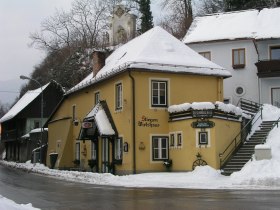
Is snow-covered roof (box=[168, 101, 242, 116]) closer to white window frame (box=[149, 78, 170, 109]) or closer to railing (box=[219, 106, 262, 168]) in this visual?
white window frame (box=[149, 78, 170, 109])

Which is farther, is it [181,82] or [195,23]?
[195,23]

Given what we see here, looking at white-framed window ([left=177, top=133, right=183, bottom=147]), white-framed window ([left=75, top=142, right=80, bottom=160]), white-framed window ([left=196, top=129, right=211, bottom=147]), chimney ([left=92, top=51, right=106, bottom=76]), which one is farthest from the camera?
white-framed window ([left=75, top=142, right=80, bottom=160])

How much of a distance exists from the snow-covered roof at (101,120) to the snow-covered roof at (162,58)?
221 cm

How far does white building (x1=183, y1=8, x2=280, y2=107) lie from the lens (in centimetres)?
4325

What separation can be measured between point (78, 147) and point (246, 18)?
68.5ft

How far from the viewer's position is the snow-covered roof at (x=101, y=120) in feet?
105

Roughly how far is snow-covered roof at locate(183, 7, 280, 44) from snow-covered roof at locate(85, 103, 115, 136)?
14.5m

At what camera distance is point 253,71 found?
145 ft

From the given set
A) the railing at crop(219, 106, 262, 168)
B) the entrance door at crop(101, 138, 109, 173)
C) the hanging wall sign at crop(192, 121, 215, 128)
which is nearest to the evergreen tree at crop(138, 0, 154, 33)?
the entrance door at crop(101, 138, 109, 173)

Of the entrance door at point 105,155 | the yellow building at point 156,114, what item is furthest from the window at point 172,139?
the entrance door at point 105,155

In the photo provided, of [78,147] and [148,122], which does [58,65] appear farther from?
[148,122]

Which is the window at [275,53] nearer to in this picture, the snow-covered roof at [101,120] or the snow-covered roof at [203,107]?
the snow-covered roof at [203,107]

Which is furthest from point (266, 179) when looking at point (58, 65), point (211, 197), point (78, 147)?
point (58, 65)

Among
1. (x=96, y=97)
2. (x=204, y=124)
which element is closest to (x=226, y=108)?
(x=204, y=124)
